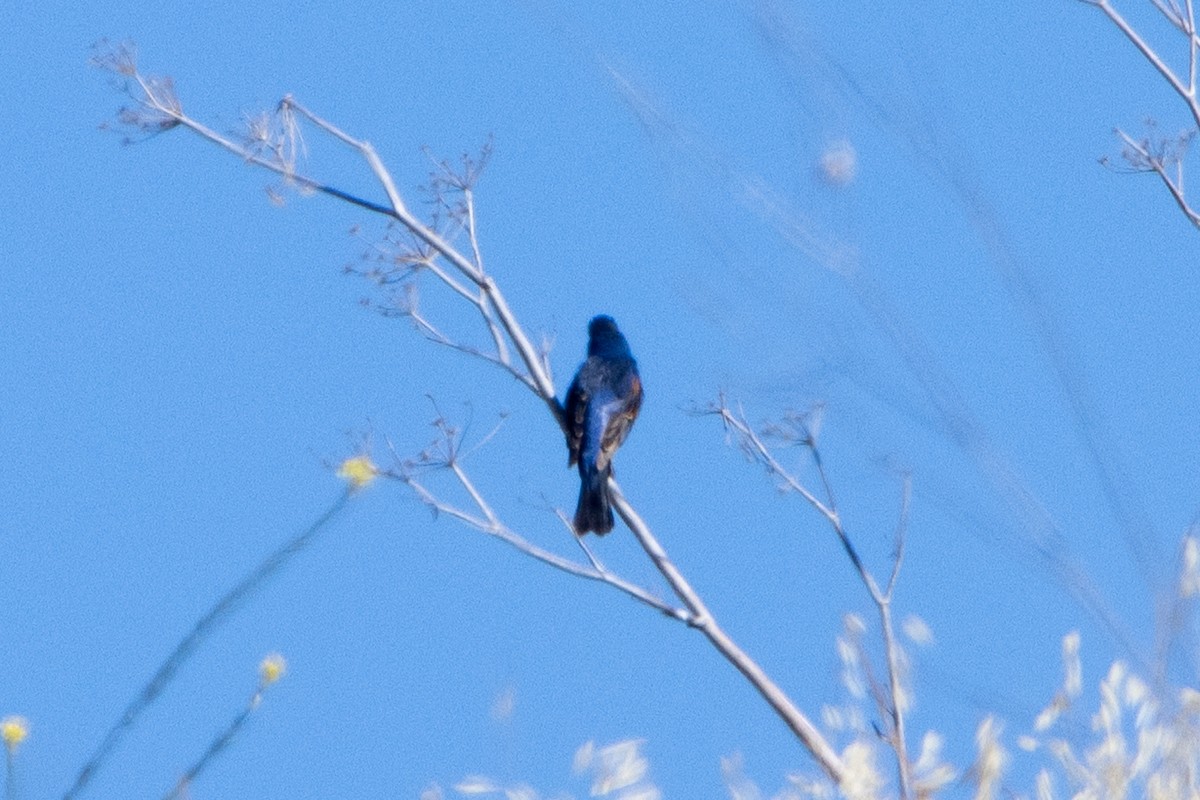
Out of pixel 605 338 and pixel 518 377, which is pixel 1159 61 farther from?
pixel 605 338

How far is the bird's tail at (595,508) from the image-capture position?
6.88 m

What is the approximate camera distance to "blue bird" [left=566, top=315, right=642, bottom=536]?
6953 millimetres

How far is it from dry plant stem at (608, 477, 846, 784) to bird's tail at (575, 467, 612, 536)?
66.1 inches

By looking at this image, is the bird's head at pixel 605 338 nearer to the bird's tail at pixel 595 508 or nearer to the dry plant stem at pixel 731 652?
the bird's tail at pixel 595 508

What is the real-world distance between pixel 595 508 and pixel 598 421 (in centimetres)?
76

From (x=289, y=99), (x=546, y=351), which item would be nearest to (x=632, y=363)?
(x=546, y=351)

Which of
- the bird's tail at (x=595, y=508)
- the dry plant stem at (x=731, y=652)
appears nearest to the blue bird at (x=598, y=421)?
the bird's tail at (x=595, y=508)

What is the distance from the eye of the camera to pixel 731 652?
4.62 meters

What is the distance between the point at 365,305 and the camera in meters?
5.41

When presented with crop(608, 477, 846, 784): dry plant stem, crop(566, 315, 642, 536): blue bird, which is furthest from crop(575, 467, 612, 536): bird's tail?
crop(608, 477, 846, 784): dry plant stem

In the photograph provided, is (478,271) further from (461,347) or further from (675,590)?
(675,590)

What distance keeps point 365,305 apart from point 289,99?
672mm

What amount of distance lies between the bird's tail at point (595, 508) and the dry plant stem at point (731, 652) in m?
1.68

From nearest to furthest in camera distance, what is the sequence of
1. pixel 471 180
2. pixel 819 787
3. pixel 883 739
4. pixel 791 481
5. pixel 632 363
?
pixel 819 787, pixel 883 739, pixel 791 481, pixel 471 180, pixel 632 363
